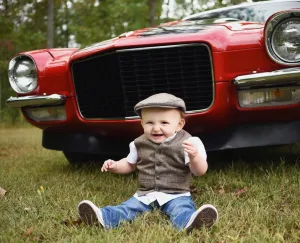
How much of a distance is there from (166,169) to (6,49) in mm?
13358

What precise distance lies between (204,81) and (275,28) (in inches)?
20.2

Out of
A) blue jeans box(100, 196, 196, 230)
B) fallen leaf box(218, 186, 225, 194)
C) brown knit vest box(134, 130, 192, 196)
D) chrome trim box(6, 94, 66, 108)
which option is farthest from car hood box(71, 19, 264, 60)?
blue jeans box(100, 196, 196, 230)

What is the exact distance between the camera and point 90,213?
1829 mm

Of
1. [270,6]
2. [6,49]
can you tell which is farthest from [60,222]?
[6,49]

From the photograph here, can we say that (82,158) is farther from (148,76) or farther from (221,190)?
(221,190)

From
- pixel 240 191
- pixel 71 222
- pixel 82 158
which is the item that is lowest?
pixel 82 158

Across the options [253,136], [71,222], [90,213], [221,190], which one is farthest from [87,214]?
[253,136]

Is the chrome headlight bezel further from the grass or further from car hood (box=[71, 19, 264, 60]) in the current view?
the grass

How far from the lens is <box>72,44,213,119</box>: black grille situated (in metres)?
2.55

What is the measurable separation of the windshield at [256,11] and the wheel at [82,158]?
169 cm

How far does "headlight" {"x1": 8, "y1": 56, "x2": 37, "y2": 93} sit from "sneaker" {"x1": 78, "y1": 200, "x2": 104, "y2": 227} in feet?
5.18

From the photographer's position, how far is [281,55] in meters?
2.46

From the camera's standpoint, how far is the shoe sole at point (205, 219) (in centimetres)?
172

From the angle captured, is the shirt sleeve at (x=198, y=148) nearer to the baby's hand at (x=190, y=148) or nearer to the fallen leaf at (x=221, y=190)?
the baby's hand at (x=190, y=148)
